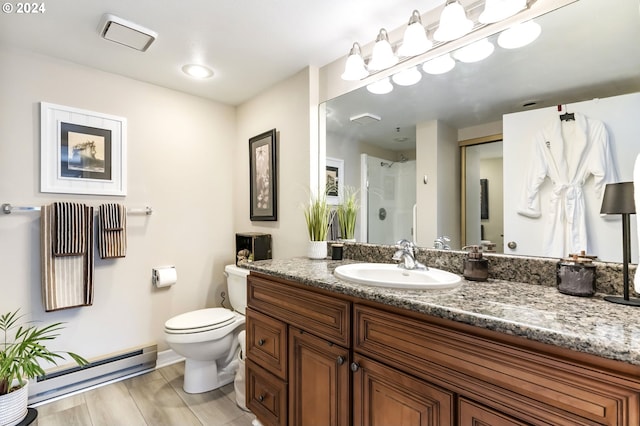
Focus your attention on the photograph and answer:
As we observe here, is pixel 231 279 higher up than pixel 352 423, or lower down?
higher up

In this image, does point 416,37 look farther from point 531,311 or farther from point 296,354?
point 296,354

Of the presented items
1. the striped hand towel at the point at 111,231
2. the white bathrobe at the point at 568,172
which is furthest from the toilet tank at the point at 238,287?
the white bathrobe at the point at 568,172

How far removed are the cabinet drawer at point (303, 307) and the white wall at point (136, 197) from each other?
1.18 meters

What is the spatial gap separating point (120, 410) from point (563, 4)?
2971mm

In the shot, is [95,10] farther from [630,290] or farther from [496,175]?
[630,290]

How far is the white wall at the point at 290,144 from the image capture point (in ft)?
6.93

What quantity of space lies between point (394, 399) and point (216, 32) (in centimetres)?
192

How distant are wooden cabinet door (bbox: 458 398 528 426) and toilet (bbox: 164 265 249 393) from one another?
1.59 metres

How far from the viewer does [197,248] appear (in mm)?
2641

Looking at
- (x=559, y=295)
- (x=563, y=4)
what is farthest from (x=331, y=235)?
(x=563, y=4)

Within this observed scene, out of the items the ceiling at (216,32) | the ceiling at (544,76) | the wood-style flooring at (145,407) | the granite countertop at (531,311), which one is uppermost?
the ceiling at (216,32)

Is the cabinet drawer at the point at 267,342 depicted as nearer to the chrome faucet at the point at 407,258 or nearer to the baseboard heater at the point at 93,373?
the chrome faucet at the point at 407,258

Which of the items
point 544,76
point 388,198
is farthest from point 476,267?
point 544,76

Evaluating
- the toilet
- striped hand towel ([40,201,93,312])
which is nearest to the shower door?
the toilet
